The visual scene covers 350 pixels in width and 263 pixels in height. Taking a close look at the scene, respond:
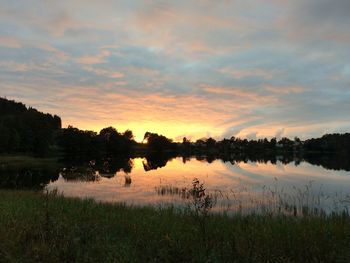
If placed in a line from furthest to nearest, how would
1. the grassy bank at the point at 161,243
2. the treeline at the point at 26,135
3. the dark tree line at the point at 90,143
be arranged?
the dark tree line at the point at 90,143 → the treeline at the point at 26,135 → the grassy bank at the point at 161,243

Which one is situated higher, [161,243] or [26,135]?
[26,135]

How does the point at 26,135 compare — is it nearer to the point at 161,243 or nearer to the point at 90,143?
the point at 90,143

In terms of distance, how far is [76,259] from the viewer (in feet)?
28.6

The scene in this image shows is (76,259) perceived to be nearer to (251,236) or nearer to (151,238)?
(151,238)

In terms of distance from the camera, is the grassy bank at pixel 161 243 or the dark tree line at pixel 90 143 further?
the dark tree line at pixel 90 143

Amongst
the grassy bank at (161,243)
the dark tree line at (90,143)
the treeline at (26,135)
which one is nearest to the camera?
Result: the grassy bank at (161,243)

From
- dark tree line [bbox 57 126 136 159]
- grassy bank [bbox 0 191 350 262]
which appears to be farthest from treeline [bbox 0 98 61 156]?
grassy bank [bbox 0 191 350 262]

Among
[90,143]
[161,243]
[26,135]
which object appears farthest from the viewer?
[90,143]

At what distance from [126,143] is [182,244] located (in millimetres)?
184128

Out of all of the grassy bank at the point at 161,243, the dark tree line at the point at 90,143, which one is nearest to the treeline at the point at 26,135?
the dark tree line at the point at 90,143

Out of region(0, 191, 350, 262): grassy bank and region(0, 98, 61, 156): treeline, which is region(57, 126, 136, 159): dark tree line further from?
region(0, 191, 350, 262): grassy bank

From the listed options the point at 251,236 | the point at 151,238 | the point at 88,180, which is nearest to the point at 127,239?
the point at 151,238

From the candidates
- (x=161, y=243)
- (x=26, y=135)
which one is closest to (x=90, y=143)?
(x=26, y=135)

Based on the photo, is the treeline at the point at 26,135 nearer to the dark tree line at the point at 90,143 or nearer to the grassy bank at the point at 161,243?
the dark tree line at the point at 90,143
